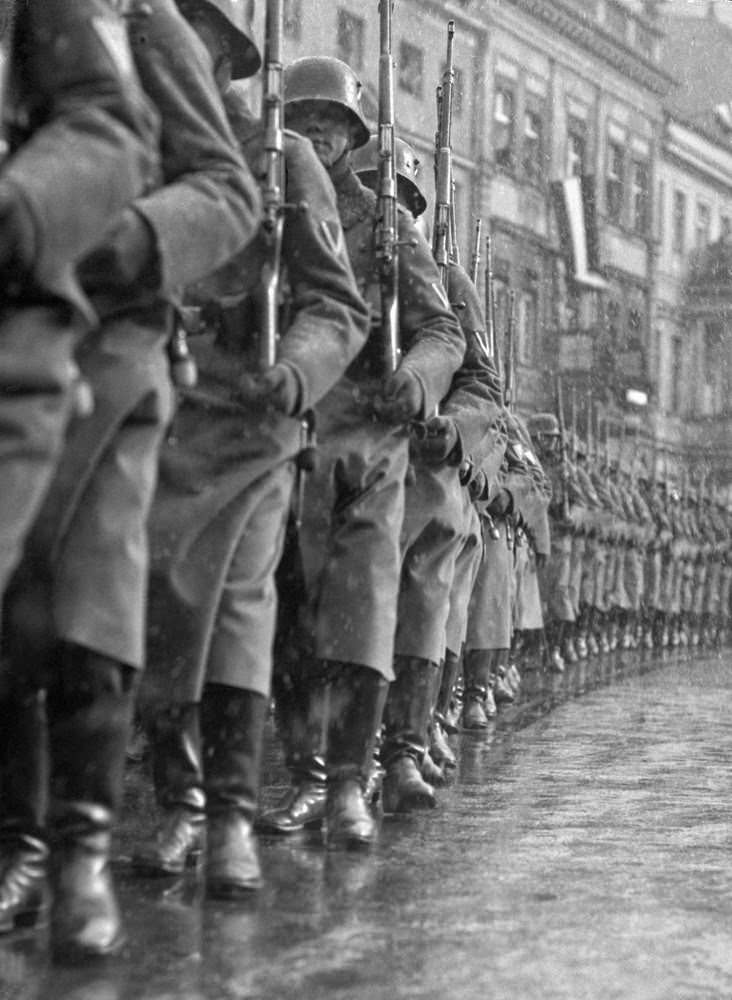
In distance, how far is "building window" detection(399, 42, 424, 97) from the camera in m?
38.3

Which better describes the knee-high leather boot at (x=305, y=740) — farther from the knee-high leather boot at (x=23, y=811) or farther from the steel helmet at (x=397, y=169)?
the steel helmet at (x=397, y=169)

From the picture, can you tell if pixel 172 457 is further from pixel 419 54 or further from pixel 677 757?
pixel 419 54

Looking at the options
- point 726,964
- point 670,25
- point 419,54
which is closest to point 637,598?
point 419,54

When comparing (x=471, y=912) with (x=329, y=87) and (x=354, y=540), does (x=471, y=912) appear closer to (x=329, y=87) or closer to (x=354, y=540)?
(x=354, y=540)

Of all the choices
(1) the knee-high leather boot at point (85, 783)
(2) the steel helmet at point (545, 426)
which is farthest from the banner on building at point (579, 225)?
(1) the knee-high leather boot at point (85, 783)

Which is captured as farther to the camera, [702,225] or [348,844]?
[702,225]

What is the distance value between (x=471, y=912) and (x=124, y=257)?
1595 millimetres

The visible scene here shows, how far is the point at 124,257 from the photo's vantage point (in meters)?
3.95

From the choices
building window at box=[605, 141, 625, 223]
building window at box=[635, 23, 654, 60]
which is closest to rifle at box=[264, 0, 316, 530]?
building window at box=[605, 141, 625, 223]

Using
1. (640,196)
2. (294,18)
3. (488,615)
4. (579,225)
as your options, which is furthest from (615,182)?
(488,615)

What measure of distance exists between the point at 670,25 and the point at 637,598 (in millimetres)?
47354

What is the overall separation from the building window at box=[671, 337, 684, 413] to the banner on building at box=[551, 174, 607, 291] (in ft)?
33.9

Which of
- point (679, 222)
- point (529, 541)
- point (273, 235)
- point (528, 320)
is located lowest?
point (529, 541)

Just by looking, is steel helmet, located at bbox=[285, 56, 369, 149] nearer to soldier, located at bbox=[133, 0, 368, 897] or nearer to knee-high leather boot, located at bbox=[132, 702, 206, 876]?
soldier, located at bbox=[133, 0, 368, 897]
